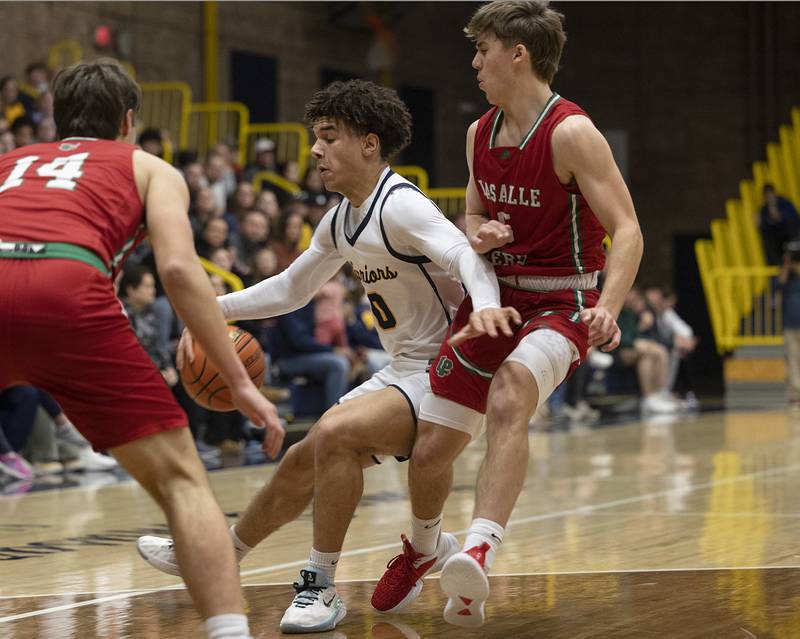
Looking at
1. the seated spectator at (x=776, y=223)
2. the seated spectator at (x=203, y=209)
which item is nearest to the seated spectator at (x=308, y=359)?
the seated spectator at (x=203, y=209)

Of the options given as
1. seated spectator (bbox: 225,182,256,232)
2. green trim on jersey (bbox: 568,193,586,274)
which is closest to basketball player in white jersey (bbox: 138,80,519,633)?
green trim on jersey (bbox: 568,193,586,274)

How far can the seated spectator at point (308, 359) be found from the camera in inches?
417

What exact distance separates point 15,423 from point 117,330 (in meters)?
5.56

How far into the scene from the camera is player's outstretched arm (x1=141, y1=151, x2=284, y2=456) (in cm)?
320

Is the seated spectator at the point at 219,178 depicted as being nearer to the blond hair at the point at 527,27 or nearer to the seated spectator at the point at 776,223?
the seated spectator at the point at 776,223

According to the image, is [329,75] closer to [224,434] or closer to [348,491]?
[224,434]

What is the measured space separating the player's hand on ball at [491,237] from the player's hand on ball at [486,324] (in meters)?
0.27

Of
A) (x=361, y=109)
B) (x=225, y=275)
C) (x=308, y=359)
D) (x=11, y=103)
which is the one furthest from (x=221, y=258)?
(x=361, y=109)

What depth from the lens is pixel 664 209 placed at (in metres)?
23.0

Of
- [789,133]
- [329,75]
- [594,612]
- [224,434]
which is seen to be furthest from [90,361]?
[789,133]

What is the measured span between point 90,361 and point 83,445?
20.5 feet

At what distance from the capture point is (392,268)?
4.46 meters

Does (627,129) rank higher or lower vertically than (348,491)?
higher

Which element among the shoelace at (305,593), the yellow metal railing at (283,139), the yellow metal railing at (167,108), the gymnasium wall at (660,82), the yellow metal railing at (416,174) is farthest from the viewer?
the gymnasium wall at (660,82)
